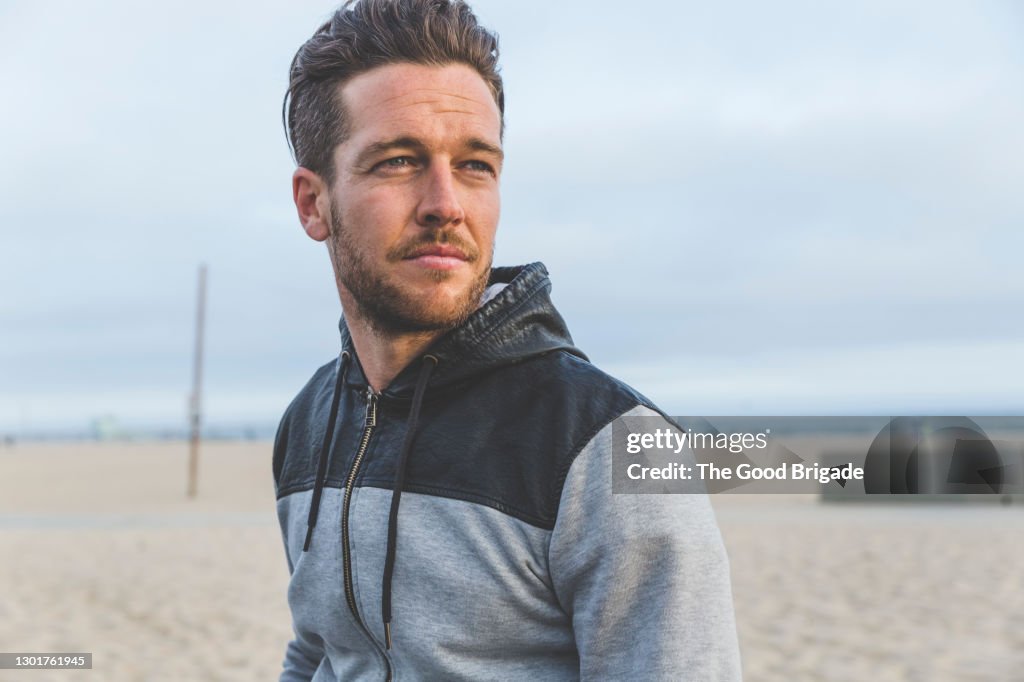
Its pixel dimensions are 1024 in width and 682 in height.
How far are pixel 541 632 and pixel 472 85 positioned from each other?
39.7 inches

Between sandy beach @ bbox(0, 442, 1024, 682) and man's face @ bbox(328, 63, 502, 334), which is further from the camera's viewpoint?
sandy beach @ bbox(0, 442, 1024, 682)

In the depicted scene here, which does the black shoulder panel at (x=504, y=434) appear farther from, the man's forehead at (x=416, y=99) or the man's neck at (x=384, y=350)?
the man's forehead at (x=416, y=99)

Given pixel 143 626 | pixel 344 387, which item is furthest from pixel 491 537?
pixel 143 626

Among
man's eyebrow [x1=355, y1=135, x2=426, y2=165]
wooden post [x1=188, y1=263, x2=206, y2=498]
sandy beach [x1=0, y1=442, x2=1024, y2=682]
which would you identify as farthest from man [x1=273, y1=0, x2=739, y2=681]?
wooden post [x1=188, y1=263, x2=206, y2=498]

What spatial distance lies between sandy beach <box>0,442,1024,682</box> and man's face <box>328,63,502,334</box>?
15.3ft

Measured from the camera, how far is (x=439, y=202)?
165cm

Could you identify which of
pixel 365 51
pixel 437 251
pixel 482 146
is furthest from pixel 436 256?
pixel 365 51

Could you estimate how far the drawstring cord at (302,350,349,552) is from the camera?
1.85 meters

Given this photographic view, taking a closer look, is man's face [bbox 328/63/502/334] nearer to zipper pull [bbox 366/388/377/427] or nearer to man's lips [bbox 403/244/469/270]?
man's lips [bbox 403/244/469/270]

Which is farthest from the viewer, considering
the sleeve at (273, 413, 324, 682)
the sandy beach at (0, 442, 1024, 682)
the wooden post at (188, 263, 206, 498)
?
the wooden post at (188, 263, 206, 498)

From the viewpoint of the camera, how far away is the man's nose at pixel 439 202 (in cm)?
166

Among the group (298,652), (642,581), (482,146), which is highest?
(482,146)

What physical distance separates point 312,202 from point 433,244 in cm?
40

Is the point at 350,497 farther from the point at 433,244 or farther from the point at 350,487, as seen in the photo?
the point at 433,244
